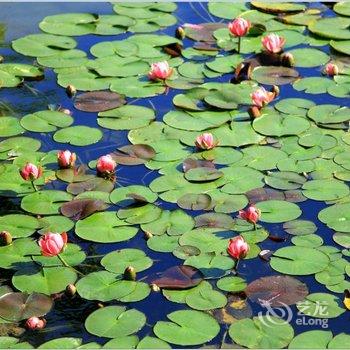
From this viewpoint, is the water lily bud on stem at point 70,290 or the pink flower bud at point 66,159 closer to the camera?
the water lily bud on stem at point 70,290

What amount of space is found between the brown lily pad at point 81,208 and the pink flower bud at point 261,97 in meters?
1.03

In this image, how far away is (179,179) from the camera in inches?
161

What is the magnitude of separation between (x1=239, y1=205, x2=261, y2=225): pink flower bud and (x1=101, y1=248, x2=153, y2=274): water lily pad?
1.41 feet

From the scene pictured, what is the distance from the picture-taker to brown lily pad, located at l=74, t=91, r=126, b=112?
463 cm

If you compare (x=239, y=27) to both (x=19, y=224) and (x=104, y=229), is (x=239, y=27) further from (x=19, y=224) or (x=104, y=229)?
(x=19, y=224)

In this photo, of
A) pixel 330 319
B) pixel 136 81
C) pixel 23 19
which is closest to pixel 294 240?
pixel 330 319

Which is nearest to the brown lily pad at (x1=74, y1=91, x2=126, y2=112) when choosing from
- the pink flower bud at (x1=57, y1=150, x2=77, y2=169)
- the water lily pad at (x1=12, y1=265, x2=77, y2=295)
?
the pink flower bud at (x1=57, y1=150, x2=77, y2=169)

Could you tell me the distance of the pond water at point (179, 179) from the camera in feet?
10.9

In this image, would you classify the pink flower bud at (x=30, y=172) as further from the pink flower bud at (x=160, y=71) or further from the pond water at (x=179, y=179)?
the pink flower bud at (x=160, y=71)

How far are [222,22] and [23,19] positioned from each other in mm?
1181

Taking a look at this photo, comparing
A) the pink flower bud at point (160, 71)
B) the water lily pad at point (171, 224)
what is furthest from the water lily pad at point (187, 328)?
the pink flower bud at point (160, 71)

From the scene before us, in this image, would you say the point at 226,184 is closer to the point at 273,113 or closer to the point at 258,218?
the point at 258,218

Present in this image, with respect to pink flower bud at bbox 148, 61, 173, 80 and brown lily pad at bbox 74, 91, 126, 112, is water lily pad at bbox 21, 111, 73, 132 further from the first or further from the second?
pink flower bud at bbox 148, 61, 173, 80

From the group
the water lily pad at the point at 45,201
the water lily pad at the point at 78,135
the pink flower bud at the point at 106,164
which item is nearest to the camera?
the water lily pad at the point at 45,201
